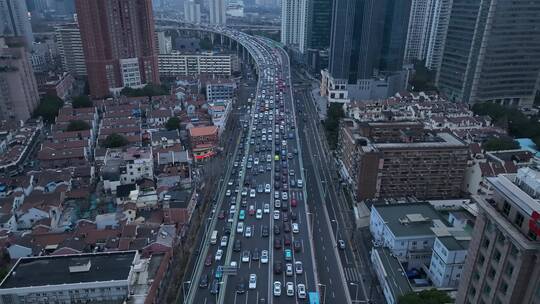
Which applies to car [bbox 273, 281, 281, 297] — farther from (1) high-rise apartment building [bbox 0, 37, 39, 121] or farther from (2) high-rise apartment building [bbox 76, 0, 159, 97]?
(2) high-rise apartment building [bbox 76, 0, 159, 97]

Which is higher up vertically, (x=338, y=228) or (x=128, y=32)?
(x=128, y=32)

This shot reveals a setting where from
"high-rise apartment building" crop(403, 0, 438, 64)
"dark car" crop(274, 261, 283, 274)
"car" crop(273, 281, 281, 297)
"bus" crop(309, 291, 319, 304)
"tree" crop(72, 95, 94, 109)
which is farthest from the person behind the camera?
"high-rise apartment building" crop(403, 0, 438, 64)

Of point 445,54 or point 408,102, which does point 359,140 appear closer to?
point 408,102

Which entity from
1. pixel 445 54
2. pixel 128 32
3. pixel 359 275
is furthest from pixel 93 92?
pixel 445 54

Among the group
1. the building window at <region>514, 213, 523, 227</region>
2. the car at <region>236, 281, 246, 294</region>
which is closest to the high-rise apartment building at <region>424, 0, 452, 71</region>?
the car at <region>236, 281, 246, 294</region>

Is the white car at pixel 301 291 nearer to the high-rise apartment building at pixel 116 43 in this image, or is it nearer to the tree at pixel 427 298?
the tree at pixel 427 298

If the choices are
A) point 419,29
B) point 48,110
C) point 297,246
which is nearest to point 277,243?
point 297,246

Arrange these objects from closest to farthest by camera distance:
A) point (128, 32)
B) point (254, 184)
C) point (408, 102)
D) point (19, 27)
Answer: point (254, 184)
point (408, 102)
point (128, 32)
point (19, 27)
